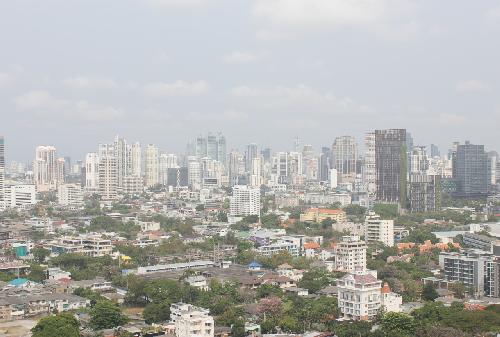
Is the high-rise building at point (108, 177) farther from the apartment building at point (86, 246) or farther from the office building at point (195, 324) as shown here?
the office building at point (195, 324)

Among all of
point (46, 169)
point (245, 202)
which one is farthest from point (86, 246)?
point (46, 169)

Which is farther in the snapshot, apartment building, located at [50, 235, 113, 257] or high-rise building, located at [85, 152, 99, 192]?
high-rise building, located at [85, 152, 99, 192]

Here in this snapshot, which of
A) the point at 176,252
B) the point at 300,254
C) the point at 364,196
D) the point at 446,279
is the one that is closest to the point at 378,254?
the point at 300,254

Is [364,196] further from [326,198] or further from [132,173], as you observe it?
[132,173]

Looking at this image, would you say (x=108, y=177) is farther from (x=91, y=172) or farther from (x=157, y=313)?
(x=157, y=313)

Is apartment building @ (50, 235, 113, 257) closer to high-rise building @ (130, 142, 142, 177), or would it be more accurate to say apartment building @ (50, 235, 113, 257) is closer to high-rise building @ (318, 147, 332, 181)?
high-rise building @ (130, 142, 142, 177)

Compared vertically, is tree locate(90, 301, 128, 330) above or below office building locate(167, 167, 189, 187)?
below

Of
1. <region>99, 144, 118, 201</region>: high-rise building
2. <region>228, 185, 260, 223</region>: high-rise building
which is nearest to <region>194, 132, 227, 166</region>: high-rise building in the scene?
<region>99, 144, 118, 201</region>: high-rise building
